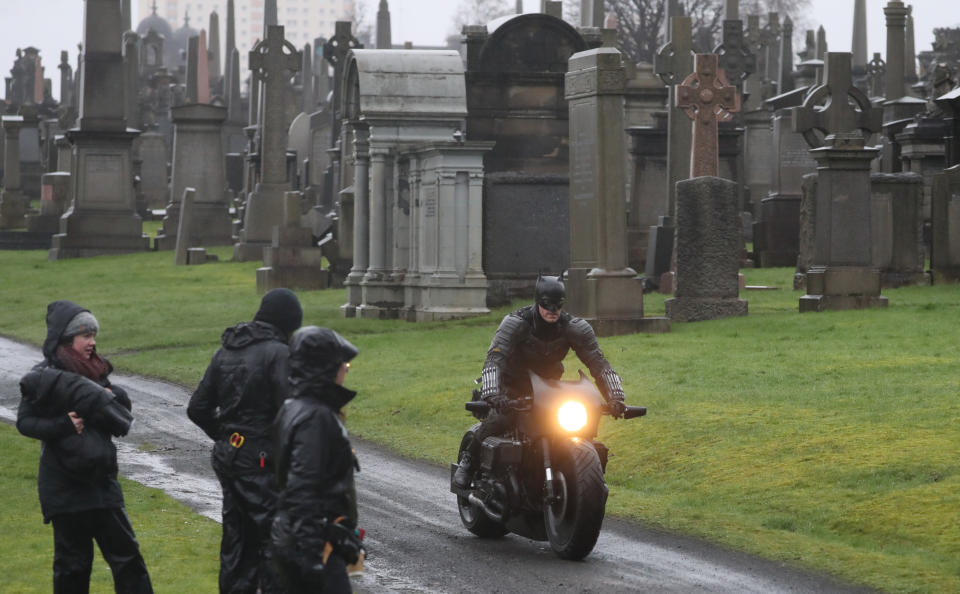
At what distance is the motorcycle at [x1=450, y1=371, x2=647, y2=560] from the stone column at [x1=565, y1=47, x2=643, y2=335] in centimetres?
976

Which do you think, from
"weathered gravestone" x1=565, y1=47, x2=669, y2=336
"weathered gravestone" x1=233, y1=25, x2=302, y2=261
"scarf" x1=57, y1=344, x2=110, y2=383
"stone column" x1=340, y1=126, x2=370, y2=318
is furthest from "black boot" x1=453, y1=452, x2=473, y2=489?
"weathered gravestone" x1=233, y1=25, x2=302, y2=261

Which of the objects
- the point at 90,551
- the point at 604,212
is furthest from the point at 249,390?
the point at 604,212

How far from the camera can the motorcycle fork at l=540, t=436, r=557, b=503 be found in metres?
9.70

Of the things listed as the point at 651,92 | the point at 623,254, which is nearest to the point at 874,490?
the point at 623,254

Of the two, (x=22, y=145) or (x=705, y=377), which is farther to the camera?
(x=22, y=145)

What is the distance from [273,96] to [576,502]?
2864cm

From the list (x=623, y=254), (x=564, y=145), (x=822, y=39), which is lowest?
(x=623, y=254)

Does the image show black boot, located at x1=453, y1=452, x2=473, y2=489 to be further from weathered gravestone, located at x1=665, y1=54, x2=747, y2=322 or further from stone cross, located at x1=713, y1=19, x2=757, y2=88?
stone cross, located at x1=713, y1=19, x2=757, y2=88

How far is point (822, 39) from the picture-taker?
69312 mm

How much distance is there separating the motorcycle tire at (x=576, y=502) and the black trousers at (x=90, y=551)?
264 centimetres

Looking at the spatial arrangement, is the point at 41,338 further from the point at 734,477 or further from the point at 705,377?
the point at 734,477

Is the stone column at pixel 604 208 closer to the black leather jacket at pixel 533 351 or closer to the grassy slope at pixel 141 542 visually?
the grassy slope at pixel 141 542

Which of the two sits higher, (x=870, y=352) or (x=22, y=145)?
(x=22, y=145)

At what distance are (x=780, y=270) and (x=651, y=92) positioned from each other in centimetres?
865
